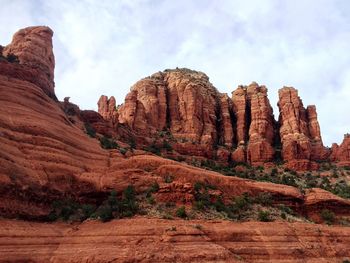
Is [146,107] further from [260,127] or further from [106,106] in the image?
[260,127]

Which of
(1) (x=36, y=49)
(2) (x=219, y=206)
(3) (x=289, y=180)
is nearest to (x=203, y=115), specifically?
(3) (x=289, y=180)

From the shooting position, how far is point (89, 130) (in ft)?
189

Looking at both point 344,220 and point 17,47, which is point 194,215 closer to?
point 344,220

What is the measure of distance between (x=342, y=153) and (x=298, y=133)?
8.37m

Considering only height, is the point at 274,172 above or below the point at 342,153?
below

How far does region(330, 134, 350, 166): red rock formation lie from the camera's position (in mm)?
73000

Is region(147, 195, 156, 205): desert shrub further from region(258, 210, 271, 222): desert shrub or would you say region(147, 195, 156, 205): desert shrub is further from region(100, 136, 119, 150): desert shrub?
region(100, 136, 119, 150): desert shrub

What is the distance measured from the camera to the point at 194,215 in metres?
36.8

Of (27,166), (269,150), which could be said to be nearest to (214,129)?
(269,150)

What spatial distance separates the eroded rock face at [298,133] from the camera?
71.6 meters

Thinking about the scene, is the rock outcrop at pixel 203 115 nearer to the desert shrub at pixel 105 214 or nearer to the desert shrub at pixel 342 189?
the desert shrub at pixel 342 189

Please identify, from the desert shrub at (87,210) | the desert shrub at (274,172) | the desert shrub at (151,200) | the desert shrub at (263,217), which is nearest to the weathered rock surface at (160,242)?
the desert shrub at (263,217)

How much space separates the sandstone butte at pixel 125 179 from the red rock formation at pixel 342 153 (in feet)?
0.71

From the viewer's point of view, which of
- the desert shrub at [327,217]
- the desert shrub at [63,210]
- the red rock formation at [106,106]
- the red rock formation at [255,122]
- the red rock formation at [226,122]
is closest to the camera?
the desert shrub at [63,210]
